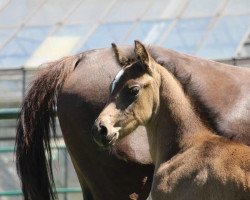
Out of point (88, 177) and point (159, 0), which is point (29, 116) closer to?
point (88, 177)

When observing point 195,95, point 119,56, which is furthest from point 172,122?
point 119,56

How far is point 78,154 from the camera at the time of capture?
6.06m

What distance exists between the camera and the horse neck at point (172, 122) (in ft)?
17.4

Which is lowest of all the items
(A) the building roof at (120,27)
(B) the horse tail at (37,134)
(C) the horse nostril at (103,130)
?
(A) the building roof at (120,27)

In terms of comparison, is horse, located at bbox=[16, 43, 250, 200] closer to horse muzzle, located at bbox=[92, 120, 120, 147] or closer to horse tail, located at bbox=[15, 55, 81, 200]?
horse tail, located at bbox=[15, 55, 81, 200]

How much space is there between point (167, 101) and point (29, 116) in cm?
134

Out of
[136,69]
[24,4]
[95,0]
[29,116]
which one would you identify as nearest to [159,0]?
[95,0]

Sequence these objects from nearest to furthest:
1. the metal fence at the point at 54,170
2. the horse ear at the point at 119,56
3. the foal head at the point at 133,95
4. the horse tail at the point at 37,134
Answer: the foal head at the point at 133,95 → the horse ear at the point at 119,56 → the horse tail at the point at 37,134 → the metal fence at the point at 54,170

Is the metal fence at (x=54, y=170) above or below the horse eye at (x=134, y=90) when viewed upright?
below

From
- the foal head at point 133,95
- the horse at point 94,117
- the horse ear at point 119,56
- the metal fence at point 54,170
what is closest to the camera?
the foal head at point 133,95

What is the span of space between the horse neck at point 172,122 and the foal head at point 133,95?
8 centimetres

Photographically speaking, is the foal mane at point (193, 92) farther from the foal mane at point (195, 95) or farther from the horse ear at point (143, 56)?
the horse ear at point (143, 56)

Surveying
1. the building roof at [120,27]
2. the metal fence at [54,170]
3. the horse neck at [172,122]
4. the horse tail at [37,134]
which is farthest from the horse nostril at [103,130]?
the building roof at [120,27]

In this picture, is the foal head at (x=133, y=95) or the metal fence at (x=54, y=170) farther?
the metal fence at (x=54, y=170)
